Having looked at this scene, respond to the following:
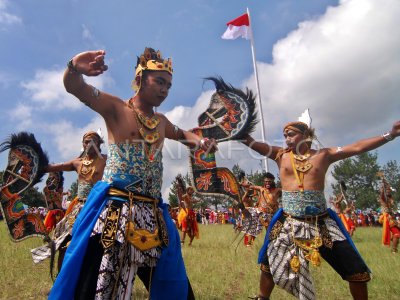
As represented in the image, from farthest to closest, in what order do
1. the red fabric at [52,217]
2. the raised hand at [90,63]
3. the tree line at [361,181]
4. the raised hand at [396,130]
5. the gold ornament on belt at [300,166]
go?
the tree line at [361,181] → the red fabric at [52,217] → the gold ornament on belt at [300,166] → the raised hand at [396,130] → the raised hand at [90,63]

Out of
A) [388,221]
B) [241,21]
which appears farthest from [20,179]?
[241,21]

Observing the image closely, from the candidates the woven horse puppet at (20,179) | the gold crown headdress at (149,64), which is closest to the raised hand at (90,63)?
the gold crown headdress at (149,64)

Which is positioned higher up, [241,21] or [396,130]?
[241,21]

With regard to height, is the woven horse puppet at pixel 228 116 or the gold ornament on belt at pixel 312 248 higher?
the woven horse puppet at pixel 228 116

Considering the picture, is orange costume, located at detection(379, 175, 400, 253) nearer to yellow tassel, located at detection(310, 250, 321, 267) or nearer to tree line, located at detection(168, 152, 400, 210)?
yellow tassel, located at detection(310, 250, 321, 267)

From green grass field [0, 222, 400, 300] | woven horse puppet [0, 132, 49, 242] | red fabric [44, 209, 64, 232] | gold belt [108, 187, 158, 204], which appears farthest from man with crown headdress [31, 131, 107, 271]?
red fabric [44, 209, 64, 232]

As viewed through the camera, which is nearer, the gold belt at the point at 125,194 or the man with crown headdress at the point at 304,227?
the gold belt at the point at 125,194

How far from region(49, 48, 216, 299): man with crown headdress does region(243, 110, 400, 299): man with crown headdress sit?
1766mm

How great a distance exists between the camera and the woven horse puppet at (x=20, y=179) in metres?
5.46

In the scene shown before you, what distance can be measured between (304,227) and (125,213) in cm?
251

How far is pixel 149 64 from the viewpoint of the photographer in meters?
3.10

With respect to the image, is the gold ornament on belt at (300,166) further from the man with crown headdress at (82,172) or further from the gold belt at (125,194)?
the man with crown headdress at (82,172)

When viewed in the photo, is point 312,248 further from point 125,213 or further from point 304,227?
point 125,213

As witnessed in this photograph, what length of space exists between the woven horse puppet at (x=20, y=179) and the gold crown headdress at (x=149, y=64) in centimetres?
287
